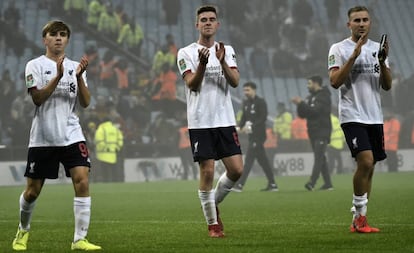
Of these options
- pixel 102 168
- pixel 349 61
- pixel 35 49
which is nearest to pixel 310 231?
pixel 349 61

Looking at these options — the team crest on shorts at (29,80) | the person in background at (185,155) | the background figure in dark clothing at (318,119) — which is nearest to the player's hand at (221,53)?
the team crest on shorts at (29,80)

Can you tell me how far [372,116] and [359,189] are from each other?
28.9 inches

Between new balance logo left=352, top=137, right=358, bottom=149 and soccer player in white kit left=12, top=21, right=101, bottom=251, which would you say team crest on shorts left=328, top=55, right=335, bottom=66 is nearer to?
new balance logo left=352, top=137, right=358, bottom=149

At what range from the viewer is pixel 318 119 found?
1981 cm

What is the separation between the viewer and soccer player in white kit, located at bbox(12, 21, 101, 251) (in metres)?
8.31

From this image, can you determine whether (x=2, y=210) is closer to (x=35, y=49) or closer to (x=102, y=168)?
(x=102, y=168)

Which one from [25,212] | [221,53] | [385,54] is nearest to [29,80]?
[25,212]

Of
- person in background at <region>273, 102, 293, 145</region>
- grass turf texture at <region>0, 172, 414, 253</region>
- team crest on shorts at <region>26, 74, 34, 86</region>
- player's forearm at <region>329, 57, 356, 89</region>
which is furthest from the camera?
person in background at <region>273, 102, 293, 145</region>

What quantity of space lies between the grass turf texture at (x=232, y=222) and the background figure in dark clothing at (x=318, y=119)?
1.91 feet

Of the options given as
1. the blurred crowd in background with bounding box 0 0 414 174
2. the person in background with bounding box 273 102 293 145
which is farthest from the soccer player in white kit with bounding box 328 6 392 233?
the person in background with bounding box 273 102 293 145

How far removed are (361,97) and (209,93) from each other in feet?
4.82

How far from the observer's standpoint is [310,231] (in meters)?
9.94

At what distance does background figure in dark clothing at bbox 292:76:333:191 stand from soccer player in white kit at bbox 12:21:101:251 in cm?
1119

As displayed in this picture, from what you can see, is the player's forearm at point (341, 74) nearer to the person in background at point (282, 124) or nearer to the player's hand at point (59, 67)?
the player's hand at point (59, 67)
